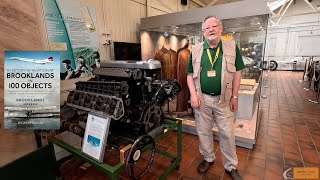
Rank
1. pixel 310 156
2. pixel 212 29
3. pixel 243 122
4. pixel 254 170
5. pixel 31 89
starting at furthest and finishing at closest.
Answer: pixel 243 122
pixel 310 156
pixel 254 170
pixel 212 29
pixel 31 89

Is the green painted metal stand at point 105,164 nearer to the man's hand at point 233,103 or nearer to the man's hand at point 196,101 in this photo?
the man's hand at point 196,101

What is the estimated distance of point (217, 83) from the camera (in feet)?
6.79

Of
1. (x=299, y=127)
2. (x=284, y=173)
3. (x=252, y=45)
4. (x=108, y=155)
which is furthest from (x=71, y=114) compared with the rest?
(x=299, y=127)

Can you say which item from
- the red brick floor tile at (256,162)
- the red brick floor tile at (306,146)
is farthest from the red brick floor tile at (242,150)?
the red brick floor tile at (306,146)

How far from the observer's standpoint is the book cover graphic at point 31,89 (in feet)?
5.66

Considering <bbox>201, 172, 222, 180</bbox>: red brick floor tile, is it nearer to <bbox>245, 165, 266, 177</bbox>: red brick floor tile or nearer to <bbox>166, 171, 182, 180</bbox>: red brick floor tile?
<bbox>166, 171, 182, 180</bbox>: red brick floor tile

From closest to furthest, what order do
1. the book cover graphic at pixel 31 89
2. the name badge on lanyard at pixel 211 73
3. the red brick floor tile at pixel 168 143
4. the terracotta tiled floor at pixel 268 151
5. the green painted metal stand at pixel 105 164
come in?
the green painted metal stand at pixel 105 164
the book cover graphic at pixel 31 89
the name badge on lanyard at pixel 211 73
the terracotta tiled floor at pixel 268 151
the red brick floor tile at pixel 168 143

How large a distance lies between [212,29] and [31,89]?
189cm

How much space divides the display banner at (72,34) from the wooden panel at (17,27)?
46 centimetres

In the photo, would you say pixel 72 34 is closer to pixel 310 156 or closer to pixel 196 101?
pixel 196 101

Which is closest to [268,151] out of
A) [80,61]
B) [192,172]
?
[192,172]

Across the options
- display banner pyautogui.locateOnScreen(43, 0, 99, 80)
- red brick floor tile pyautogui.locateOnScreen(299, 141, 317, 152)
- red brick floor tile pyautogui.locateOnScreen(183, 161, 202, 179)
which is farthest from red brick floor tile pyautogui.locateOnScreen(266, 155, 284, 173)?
display banner pyautogui.locateOnScreen(43, 0, 99, 80)

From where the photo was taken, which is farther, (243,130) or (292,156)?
(243,130)

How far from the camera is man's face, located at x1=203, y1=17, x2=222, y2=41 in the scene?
6.35 feet
